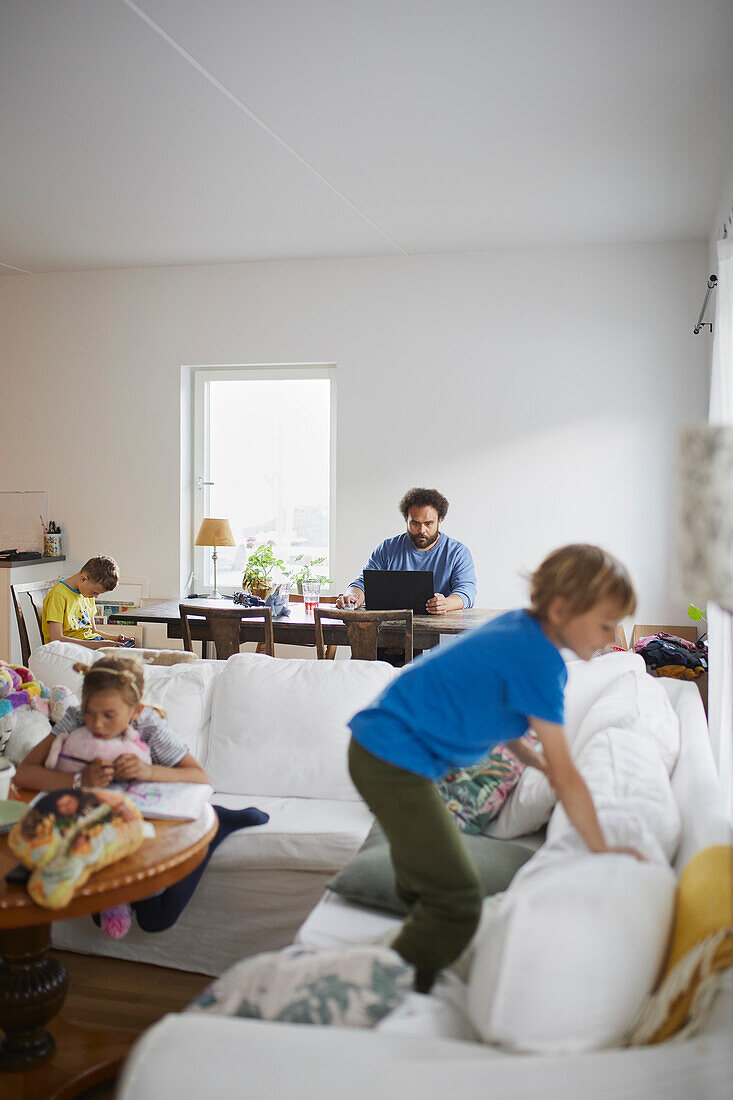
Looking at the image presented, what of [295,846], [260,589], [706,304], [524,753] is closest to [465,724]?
[524,753]

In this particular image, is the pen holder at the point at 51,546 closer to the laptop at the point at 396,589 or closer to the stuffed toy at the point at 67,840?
the laptop at the point at 396,589

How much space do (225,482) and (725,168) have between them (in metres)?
3.45

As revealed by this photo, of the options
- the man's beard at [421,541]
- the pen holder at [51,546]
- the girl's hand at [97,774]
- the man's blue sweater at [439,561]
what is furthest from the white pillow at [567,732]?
the pen holder at [51,546]

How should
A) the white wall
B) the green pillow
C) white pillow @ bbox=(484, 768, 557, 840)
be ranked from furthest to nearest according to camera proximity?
the white wall → white pillow @ bbox=(484, 768, 557, 840) → the green pillow

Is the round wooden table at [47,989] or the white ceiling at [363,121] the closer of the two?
the round wooden table at [47,989]

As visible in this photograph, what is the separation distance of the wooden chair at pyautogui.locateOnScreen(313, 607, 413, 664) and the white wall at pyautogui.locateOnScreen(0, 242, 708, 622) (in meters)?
1.35

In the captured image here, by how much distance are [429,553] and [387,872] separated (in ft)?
8.07

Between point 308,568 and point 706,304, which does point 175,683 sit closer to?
point 308,568

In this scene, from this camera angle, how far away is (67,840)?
168cm

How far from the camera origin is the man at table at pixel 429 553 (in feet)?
14.1

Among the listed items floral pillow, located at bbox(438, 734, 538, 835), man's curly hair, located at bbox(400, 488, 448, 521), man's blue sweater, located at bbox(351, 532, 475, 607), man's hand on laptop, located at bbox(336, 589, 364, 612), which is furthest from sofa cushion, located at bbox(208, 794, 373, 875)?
man's curly hair, located at bbox(400, 488, 448, 521)

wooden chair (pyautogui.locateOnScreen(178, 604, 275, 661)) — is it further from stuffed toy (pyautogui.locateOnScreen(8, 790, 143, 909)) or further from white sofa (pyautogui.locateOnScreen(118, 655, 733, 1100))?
white sofa (pyautogui.locateOnScreen(118, 655, 733, 1100))

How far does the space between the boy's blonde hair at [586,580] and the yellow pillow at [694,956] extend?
44 centimetres

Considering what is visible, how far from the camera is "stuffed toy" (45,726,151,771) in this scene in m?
2.15
